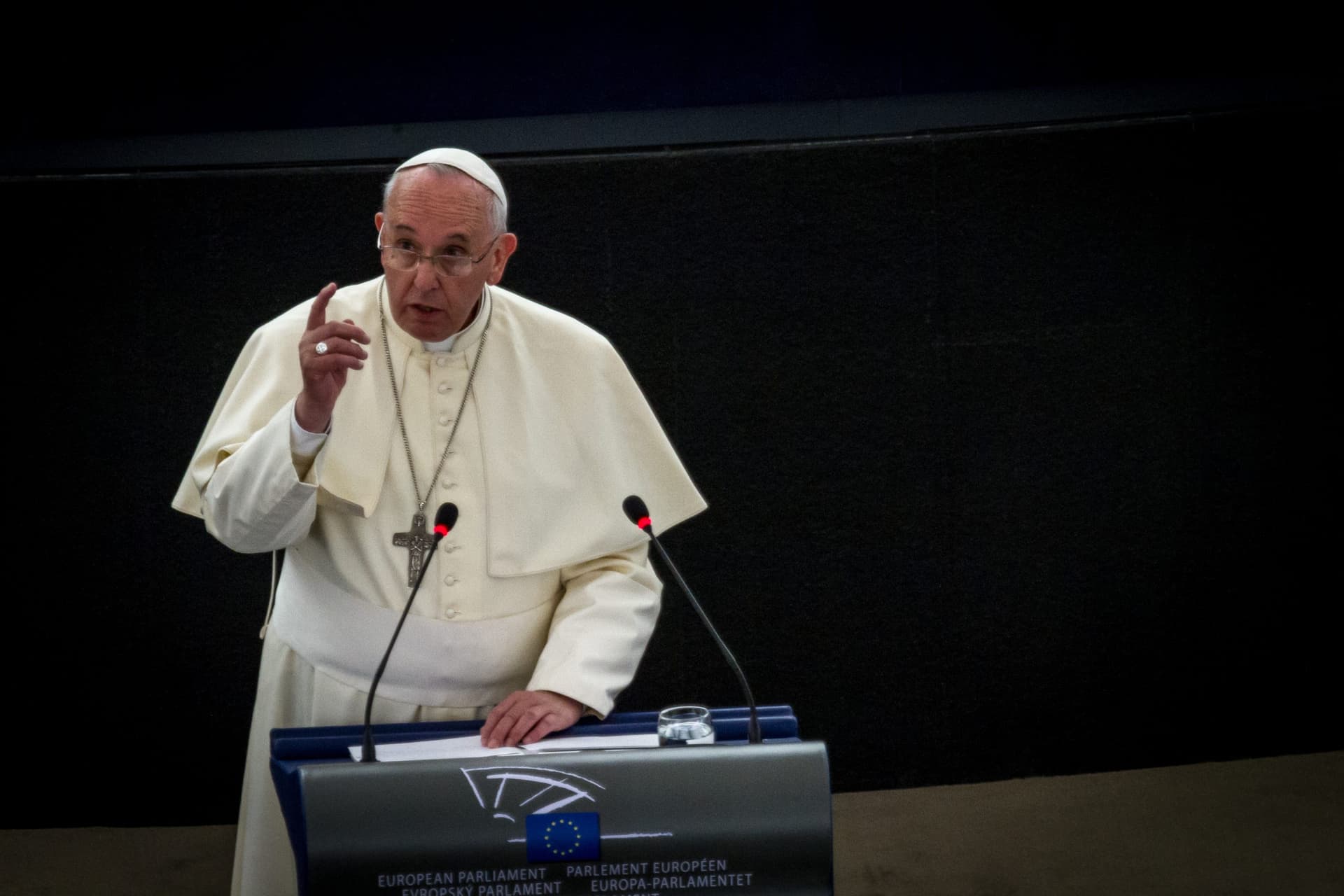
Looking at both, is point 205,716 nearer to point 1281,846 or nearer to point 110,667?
point 110,667

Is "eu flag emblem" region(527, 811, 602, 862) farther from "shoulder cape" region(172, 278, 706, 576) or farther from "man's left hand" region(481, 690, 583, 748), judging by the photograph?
"shoulder cape" region(172, 278, 706, 576)

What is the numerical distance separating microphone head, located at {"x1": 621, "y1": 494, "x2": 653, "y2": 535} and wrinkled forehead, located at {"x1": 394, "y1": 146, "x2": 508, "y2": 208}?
644 mm

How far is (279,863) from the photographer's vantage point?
2.24m

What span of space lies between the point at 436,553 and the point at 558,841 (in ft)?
2.65

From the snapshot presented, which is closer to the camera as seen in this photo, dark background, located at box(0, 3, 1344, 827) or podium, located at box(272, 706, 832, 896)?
podium, located at box(272, 706, 832, 896)

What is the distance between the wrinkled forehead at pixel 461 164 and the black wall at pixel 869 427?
6.19ft

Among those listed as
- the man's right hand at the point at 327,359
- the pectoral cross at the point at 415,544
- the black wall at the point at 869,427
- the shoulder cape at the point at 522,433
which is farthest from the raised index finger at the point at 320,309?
the black wall at the point at 869,427

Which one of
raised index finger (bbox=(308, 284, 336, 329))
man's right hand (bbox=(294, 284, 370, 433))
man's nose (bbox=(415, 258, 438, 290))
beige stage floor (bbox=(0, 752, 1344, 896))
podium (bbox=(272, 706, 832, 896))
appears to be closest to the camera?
podium (bbox=(272, 706, 832, 896))

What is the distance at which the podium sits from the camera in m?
1.58

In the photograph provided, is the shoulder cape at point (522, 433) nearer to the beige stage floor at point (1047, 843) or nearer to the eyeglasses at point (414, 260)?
the eyeglasses at point (414, 260)

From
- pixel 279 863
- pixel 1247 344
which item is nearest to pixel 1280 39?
pixel 1247 344

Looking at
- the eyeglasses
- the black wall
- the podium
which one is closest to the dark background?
the black wall

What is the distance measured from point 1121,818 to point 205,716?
2.74 m

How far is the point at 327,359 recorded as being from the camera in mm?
1841
